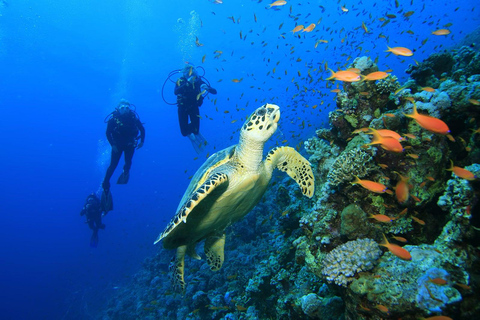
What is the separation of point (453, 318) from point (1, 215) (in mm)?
131061

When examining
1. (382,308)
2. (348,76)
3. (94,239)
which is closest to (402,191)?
(382,308)

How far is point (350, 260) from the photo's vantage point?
229 centimetres

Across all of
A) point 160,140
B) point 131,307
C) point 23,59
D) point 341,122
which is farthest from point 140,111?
point 341,122

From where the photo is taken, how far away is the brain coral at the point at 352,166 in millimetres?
2734

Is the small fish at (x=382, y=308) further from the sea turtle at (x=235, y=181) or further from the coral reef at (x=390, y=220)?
the sea turtle at (x=235, y=181)

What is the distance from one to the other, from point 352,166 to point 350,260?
1.14m

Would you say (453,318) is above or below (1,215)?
below

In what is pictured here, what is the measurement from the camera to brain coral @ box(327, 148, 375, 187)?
2.73 meters

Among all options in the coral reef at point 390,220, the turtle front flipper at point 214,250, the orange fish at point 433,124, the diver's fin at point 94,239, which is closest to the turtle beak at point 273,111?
the coral reef at point 390,220

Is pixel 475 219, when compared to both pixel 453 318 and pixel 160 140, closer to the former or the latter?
pixel 453 318

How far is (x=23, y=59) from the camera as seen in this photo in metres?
79.1

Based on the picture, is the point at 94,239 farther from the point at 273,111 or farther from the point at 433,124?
the point at 433,124

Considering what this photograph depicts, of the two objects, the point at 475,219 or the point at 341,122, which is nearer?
the point at 475,219

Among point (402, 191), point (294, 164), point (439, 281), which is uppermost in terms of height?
point (294, 164)
